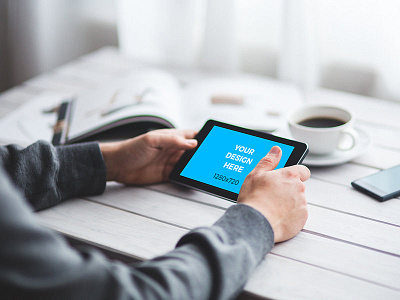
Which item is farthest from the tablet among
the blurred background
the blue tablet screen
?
the blurred background

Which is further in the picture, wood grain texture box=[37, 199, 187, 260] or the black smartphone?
the black smartphone

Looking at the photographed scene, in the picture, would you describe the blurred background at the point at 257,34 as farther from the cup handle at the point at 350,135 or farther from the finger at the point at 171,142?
the finger at the point at 171,142

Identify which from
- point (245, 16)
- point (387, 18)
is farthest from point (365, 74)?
point (245, 16)

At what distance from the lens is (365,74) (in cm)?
146

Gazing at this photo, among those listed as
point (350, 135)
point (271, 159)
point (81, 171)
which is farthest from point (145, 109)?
point (350, 135)

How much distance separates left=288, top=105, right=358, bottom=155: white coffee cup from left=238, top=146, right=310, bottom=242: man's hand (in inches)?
5.8

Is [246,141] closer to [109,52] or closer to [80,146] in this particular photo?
[80,146]

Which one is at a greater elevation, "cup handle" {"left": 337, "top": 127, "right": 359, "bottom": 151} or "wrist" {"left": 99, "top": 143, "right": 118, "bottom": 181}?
"cup handle" {"left": 337, "top": 127, "right": 359, "bottom": 151}

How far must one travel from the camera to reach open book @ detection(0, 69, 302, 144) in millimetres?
875

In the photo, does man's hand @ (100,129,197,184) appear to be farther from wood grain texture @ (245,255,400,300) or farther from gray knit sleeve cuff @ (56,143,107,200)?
wood grain texture @ (245,255,400,300)

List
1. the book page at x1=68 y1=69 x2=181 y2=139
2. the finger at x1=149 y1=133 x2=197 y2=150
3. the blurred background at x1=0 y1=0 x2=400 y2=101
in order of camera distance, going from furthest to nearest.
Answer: the blurred background at x1=0 y1=0 x2=400 y2=101 < the book page at x1=68 y1=69 x2=181 y2=139 < the finger at x1=149 y1=133 x2=197 y2=150

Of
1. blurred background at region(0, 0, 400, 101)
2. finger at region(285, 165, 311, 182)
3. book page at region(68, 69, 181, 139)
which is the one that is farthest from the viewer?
blurred background at region(0, 0, 400, 101)

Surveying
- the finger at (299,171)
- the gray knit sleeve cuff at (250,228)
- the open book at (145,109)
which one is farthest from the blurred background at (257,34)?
the gray knit sleeve cuff at (250,228)

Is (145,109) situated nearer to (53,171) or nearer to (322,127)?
(53,171)
